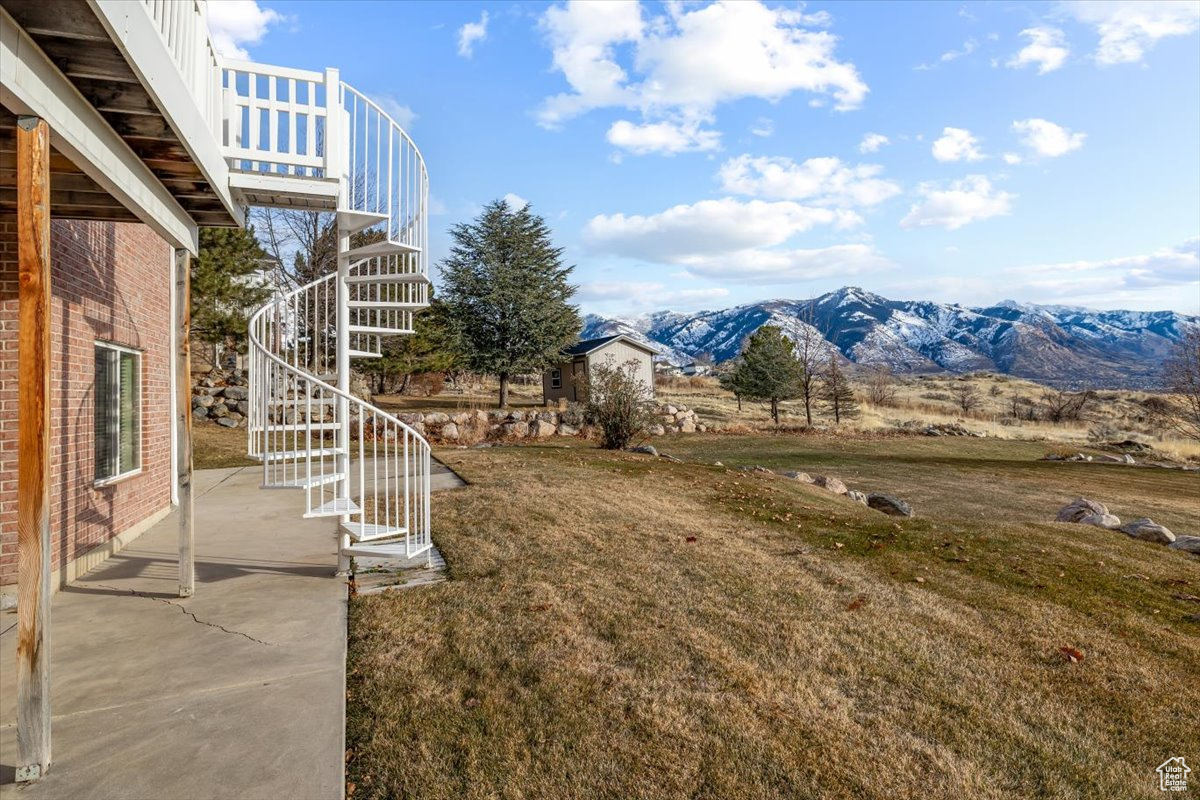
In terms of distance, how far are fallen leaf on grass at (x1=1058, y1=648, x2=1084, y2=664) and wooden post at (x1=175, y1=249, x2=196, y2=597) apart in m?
5.52

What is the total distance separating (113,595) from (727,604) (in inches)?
171

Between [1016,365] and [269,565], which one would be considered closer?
[269,565]

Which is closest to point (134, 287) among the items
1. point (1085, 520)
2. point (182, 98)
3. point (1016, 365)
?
point (182, 98)

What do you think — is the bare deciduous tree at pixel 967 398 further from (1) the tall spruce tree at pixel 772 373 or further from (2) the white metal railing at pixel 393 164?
(2) the white metal railing at pixel 393 164

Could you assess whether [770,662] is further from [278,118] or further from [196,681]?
[278,118]

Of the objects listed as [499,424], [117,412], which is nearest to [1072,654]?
[117,412]

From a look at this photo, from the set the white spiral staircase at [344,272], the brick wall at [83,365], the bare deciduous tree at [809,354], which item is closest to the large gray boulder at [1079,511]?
the white spiral staircase at [344,272]

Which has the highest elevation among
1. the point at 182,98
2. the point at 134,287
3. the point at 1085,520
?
the point at 182,98

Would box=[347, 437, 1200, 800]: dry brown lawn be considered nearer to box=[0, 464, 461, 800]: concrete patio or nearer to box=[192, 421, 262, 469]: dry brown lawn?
box=[0, 464, 461, 800]: concrete patio

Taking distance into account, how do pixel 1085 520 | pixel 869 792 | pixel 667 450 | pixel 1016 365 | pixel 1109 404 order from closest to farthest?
1. pixel 869 792
2. pixel 1085 520
3. pixel 667 450
4. pixel 1109 404
5. pixel 1016 365

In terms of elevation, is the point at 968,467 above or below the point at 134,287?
below

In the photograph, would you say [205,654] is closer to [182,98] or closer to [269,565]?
[269,565]

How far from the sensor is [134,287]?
5.83m

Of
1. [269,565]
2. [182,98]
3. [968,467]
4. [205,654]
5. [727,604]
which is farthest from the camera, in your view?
[968,467]
